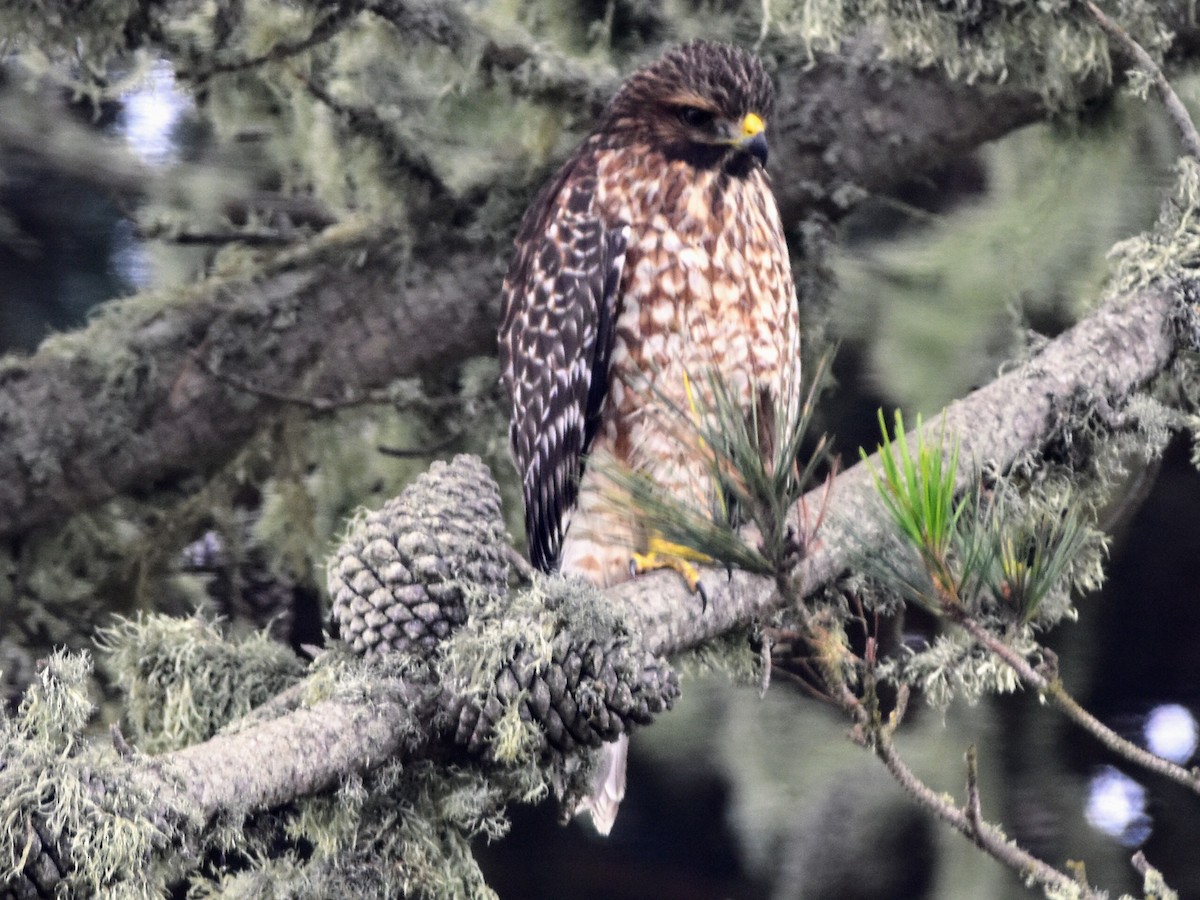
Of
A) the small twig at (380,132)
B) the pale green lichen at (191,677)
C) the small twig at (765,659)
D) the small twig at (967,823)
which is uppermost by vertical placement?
the small twig at (380,132)

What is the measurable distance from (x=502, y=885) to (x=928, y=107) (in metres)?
1.87

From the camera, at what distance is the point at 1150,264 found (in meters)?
2.57

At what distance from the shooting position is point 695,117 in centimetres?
280

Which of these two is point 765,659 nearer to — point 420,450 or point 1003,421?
point 1003,421

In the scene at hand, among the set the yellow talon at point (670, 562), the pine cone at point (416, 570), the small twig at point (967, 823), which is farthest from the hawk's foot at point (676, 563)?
the small twig at point (967, 823)

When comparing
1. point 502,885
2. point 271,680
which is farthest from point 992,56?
point 502,885

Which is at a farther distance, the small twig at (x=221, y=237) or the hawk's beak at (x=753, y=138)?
the small twig at (x=221, y=237)

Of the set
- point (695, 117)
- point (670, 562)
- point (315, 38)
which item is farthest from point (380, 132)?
point (670, 562)

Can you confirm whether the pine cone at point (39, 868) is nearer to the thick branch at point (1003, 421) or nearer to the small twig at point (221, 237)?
the thick branch at point (1003, 421)

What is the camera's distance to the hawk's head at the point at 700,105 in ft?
8.74

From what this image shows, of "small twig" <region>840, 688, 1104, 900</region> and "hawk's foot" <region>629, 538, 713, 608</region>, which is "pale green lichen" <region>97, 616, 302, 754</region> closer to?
"hawk's foot" <region>629, 538, 713, 608</region>

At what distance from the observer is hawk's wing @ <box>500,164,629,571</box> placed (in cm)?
274

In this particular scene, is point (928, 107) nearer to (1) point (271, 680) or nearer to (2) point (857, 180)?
(2) point (857, 180)

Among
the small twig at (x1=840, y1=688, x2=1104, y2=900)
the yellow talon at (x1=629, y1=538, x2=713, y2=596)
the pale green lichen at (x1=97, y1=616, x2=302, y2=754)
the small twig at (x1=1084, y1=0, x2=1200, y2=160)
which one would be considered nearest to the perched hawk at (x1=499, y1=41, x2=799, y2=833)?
the yellow talon at (x1=629, y1=538, x2=713, y2=596)
